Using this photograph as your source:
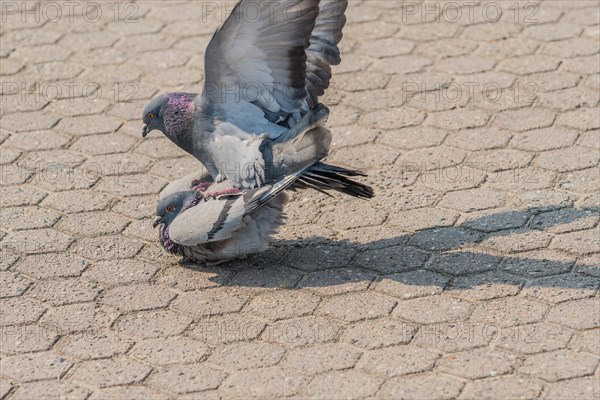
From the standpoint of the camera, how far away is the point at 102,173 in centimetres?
726

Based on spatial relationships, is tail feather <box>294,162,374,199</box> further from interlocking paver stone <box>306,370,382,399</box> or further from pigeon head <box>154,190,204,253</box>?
interlocking paver stone <box>306,370,382,399</box>

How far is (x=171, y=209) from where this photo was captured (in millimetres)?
6176

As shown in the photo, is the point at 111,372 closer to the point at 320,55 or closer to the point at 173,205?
the point at 173,205

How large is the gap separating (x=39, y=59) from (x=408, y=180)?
3536mm

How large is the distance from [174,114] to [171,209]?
1.97ft

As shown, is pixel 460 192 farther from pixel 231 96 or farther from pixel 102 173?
pixel 102 173

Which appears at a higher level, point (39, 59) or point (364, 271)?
point (39, 59)

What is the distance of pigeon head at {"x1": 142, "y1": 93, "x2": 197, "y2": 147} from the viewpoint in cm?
636

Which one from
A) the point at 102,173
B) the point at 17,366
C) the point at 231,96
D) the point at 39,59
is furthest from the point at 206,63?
the point at 39,59

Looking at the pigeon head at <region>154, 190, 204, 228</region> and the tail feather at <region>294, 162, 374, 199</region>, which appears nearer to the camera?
the tail feather at <region>294, 162, 374, 199</region>

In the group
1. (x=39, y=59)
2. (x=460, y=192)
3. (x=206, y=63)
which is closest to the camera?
(x=206, y=63)

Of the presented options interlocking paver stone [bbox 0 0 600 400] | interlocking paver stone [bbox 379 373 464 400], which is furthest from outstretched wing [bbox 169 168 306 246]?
interlocking paver stone [bbox 379 373 464 400]

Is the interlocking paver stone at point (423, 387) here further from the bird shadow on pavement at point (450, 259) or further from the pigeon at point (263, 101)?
the pigeon at point (263, 101)

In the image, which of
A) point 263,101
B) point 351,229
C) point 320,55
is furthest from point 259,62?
point 351,229
